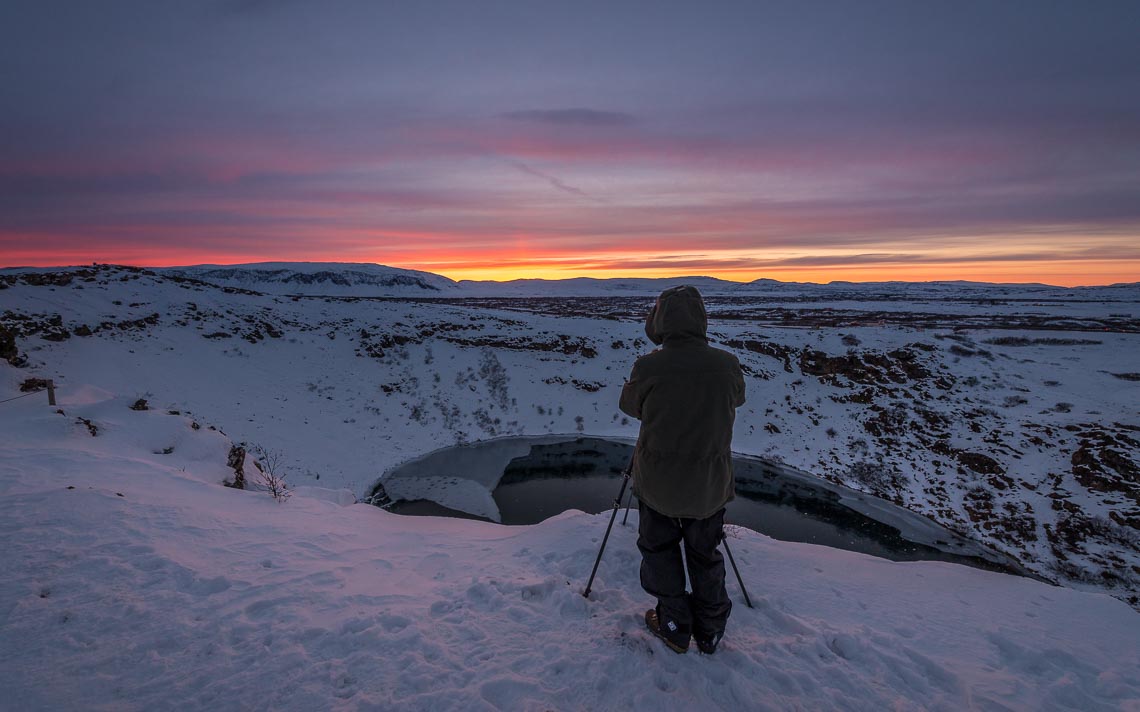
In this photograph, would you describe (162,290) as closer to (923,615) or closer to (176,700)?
(176,700)

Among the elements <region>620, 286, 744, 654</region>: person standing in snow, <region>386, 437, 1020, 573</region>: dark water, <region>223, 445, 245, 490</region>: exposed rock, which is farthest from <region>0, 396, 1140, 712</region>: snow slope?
<region>386, 437, 1020, 573</region>: dark water

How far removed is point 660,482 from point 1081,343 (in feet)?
161

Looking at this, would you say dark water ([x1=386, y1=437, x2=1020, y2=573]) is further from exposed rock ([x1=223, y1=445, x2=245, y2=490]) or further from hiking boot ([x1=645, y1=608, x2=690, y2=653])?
hiking boot ([x1=645, y1=608, x2=690, y2=653])

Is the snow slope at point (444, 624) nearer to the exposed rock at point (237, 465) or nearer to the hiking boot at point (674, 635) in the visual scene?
the hiking boot at point (674, 635)

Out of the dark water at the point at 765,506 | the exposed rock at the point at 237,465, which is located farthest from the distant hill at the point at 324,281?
the exposed rock at the point at 237,465

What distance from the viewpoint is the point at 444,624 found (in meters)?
4.50

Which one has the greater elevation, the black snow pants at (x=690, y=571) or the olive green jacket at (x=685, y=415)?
the olive green jacket at (x=685, y=415)

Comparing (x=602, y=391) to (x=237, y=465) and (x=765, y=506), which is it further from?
(x=237, y=465)

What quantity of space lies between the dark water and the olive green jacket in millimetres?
8928

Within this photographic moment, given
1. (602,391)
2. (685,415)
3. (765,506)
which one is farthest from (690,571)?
(602,391)

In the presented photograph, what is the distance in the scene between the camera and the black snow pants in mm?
4051

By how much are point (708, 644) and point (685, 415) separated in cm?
219

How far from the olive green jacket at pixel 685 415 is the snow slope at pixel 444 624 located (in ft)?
5.11

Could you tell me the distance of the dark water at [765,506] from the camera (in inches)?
550
